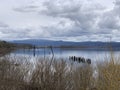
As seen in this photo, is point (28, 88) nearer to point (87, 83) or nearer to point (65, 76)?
point (65, 76)

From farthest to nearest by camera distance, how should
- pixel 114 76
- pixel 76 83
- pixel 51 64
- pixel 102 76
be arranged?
pixel 51 64, pixel 76 83, pixel 102 76, pixel 114 76

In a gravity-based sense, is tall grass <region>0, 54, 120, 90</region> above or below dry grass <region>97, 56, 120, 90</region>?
below

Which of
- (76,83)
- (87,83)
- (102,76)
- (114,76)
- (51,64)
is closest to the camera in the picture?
(114,76)

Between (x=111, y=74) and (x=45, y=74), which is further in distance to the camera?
(x=45, y=74)

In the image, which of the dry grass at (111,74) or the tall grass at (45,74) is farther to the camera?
the tall grass at (45,74)

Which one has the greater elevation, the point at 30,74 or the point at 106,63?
the point at 106,63

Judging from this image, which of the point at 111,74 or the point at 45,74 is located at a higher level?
the point at 111,74

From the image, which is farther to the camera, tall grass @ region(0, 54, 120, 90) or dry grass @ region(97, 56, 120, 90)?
tall grass @ region(0, 54, 120, 90)

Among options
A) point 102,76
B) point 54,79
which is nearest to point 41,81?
point 54,79

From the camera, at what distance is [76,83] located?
13062mm

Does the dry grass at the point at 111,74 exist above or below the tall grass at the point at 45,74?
above

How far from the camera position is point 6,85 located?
11.3 meters

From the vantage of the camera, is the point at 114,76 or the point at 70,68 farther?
the point at 70,68

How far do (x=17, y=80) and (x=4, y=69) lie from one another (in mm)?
932
